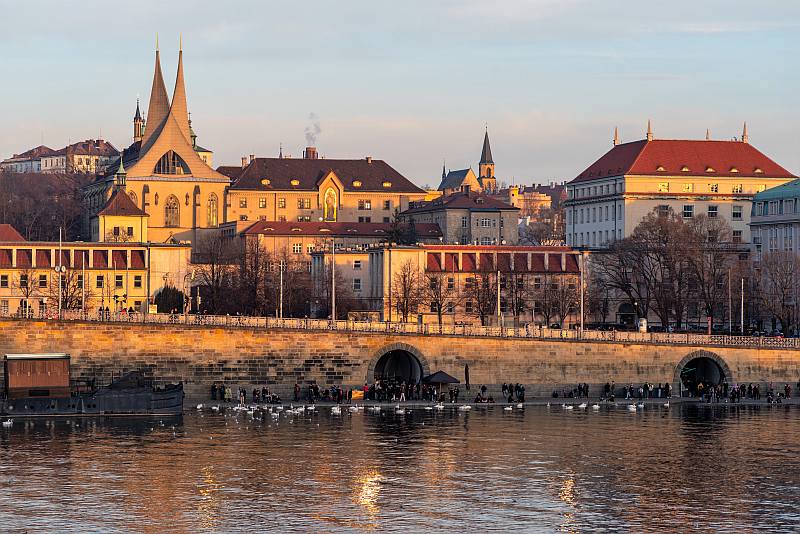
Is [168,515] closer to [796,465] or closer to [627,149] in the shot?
[796,465]

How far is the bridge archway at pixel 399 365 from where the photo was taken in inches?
4176

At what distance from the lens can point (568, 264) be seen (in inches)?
5920

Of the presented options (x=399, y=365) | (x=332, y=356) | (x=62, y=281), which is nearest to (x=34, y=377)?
(x=332, y=356)

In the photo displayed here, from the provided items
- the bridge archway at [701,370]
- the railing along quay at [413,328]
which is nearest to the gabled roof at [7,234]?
the railing along quay at [413,328]

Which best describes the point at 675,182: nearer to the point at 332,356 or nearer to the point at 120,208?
the point at 120,208

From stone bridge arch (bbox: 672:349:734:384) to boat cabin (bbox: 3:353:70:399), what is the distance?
129 feet

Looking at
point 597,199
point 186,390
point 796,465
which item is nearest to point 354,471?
point 796,465

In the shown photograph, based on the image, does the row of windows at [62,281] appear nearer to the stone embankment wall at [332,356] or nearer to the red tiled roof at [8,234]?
the red tiled roof at [8,234]

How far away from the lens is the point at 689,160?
585ft

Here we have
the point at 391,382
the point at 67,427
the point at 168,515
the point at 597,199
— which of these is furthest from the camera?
the point at 597,199

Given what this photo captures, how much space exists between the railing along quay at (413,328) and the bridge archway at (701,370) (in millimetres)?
892

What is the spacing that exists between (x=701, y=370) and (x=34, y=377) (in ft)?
152

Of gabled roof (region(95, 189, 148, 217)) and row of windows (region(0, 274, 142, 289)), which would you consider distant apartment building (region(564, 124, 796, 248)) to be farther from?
row of windows (region(0, 274, 142, 289))

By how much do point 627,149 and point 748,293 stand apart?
47.1 meters
